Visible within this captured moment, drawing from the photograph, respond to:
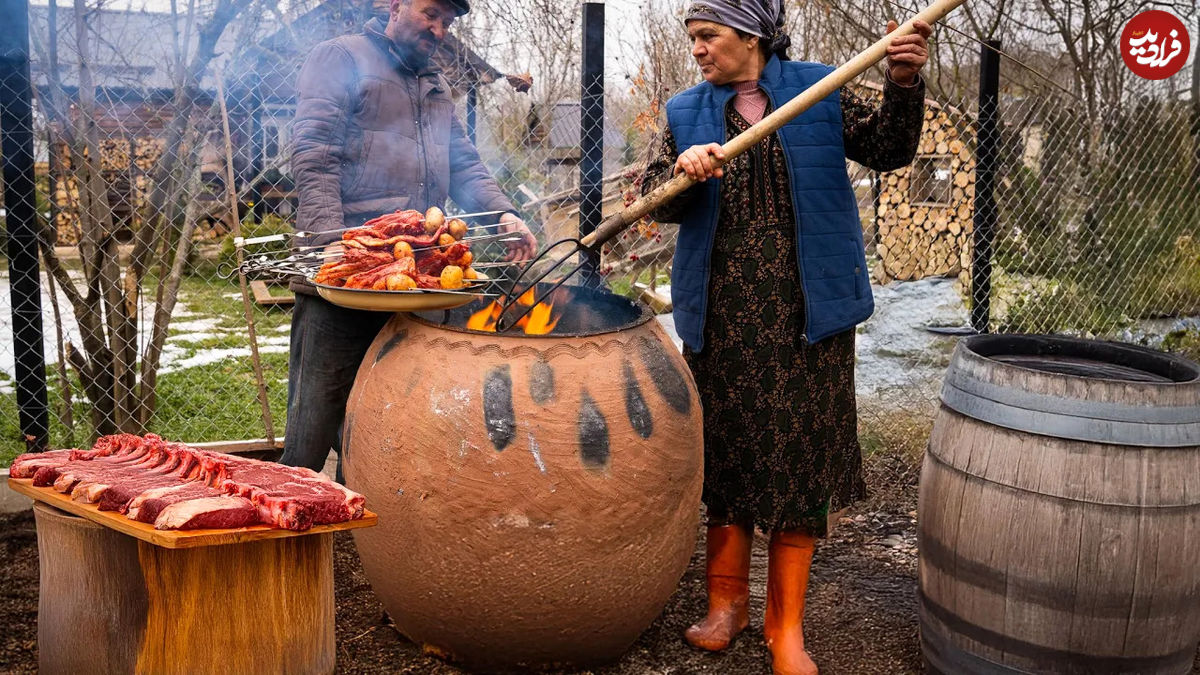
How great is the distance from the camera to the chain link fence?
17.3 feet

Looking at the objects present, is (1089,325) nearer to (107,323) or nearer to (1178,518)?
(1178,518)

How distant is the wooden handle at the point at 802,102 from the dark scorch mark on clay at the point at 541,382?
638mm

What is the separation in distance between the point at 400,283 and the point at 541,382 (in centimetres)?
56

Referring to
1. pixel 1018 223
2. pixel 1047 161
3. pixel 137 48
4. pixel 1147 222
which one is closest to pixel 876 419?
pixel 1018 223

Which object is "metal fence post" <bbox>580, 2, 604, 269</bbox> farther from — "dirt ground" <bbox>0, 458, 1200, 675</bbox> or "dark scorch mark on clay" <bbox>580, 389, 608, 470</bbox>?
"dark scorch mark on clay" <bbox>580, 389, 608, 470</bbox>

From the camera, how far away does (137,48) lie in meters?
5.91

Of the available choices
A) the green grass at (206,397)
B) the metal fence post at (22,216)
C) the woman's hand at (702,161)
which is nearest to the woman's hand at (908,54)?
the woman's hand at (702,161)

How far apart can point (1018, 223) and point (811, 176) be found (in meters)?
4.64

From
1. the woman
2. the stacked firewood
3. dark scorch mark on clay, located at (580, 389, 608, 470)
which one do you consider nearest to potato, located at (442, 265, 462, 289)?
dark scorch mark on clay, located at (580, 389, 608, 470)

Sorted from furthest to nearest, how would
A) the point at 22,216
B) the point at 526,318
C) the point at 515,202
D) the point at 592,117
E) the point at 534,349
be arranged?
1. the point at 515,202
2. the point at 592,117
3. the point at 22,216
4. the point at 526,318
5. the point at 534,349

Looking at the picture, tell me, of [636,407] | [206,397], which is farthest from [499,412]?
[206,397]

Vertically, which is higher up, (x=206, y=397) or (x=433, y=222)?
(x=433, y=222)

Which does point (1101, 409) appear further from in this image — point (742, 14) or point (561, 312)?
point (561, 312)

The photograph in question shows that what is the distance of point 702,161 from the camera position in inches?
131
